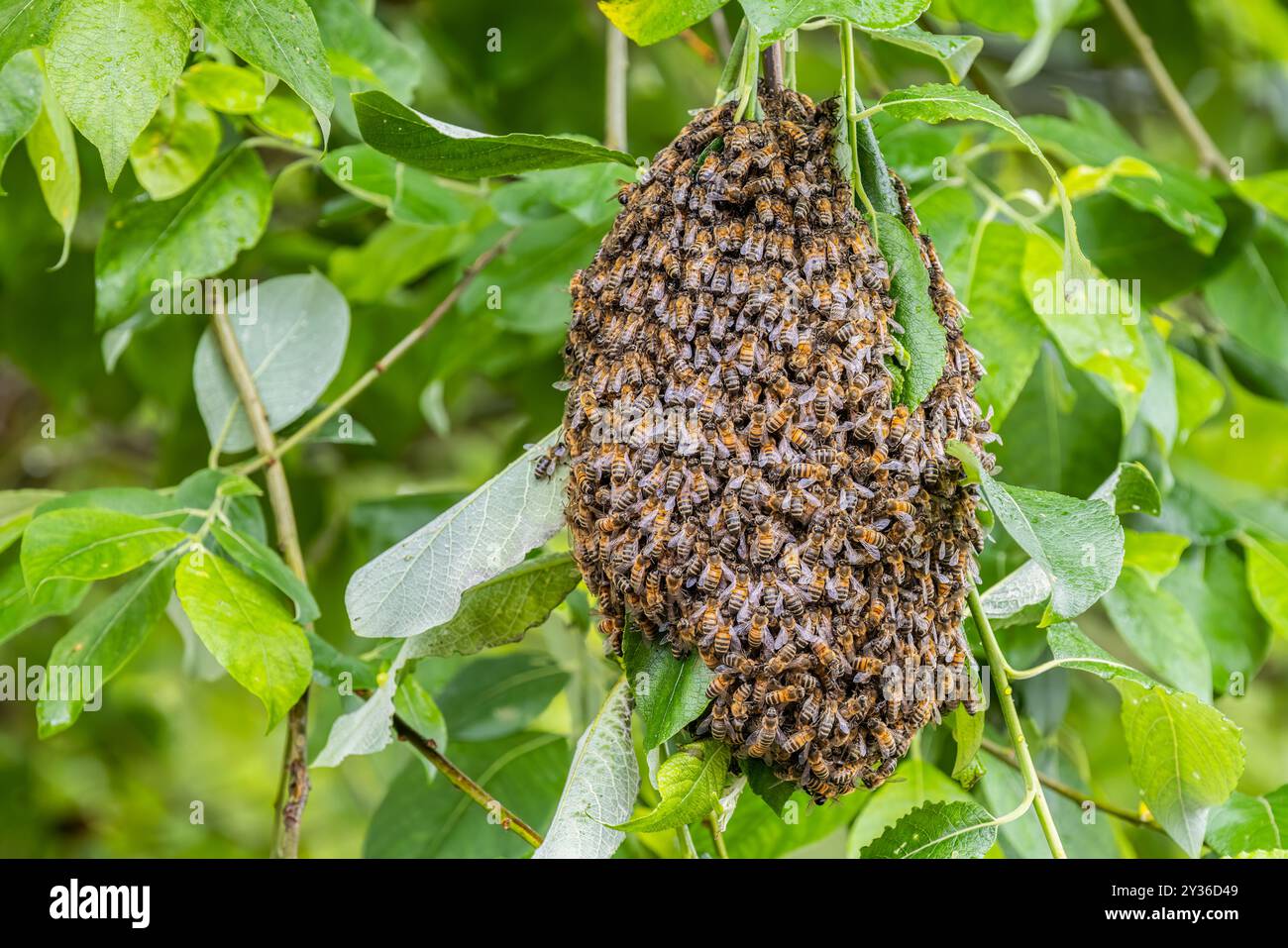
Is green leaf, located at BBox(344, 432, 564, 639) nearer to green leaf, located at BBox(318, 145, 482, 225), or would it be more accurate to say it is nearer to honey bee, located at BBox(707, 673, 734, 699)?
honey bee, located at BBox(707, 673, 734, 699)

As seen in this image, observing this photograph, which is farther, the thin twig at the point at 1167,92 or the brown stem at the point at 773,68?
the thin twig at the point at 1167,92

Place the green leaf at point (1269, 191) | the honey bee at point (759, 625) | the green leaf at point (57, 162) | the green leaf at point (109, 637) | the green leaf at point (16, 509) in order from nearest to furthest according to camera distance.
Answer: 1. the honey bee at point (759, 625)
2. the green leaf at point (109, 637)
3. the green leaf at point (57, 162)
4. the green leaf at point (16, 509)
5. the green leaf at point (1269, 191)

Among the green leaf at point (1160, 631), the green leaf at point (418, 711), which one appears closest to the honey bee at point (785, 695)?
the green leaf at point (418, 711)

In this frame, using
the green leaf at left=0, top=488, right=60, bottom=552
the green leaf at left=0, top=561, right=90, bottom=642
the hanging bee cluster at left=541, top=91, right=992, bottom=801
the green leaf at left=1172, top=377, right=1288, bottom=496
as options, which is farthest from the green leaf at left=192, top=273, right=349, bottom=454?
the green leaf at left=1172, top=377, right=1288, bottom=496

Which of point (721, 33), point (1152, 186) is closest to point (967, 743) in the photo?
point (1152, 186)

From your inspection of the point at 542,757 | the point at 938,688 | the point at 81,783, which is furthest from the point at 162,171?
the point at 81,783

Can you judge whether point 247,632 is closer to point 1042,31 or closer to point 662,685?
point 662,685

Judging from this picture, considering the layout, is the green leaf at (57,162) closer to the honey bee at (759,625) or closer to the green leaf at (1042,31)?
the honey bee at (759,625)
